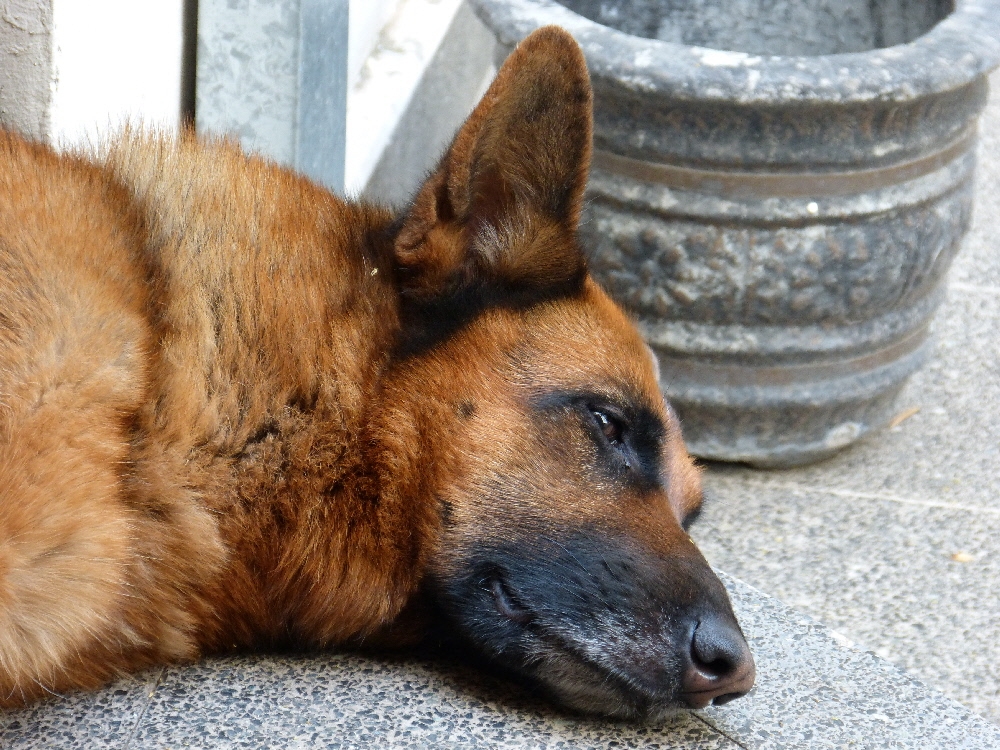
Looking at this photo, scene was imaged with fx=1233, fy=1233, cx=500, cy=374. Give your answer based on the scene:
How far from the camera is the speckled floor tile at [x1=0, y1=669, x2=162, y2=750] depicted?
2.23 m

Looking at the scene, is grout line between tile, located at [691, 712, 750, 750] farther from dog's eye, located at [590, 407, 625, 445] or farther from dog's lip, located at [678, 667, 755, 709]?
dog's eye, located at [590, 407, 625, 445]

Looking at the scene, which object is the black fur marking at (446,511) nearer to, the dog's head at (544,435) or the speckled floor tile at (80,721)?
the dog's head at (544,435)

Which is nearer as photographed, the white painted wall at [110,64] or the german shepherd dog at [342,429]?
the german shepherd dog at [342,429]

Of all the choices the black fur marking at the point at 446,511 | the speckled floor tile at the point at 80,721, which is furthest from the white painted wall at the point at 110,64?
the speckled floor tile at the point at 80,721

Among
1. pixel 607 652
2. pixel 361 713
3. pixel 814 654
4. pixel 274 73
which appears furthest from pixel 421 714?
pixel 274 73

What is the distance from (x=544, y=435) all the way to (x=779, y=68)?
204 cm

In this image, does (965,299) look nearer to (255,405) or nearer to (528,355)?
(528,355)

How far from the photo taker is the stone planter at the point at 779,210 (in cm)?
414

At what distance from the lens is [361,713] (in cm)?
240

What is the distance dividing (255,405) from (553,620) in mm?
728

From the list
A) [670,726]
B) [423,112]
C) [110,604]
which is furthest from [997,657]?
[423,112]

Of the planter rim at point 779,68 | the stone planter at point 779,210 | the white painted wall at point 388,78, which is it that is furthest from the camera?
the white painted wall at point 388,78

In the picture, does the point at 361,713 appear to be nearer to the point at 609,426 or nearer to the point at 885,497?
the point at 609,426

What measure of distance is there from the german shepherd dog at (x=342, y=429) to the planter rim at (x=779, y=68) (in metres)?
1.57
